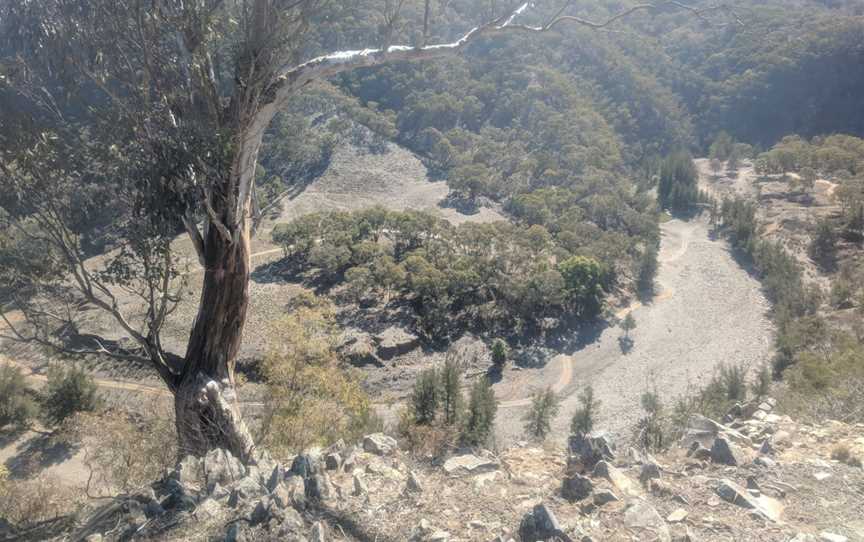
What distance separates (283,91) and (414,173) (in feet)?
116

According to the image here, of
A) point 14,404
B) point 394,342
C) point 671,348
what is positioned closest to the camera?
point 14,404

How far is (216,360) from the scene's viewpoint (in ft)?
22.0

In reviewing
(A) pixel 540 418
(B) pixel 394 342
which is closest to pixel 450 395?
(A) pixel 540 418

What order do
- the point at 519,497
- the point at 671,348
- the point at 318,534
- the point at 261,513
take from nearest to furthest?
the point at 318,534 < the point at 261,513 < the point at 519,497 < the point at 671,348

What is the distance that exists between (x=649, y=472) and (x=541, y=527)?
1.70 m

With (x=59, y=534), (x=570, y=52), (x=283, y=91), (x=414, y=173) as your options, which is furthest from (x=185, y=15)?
(x=570, y=52)

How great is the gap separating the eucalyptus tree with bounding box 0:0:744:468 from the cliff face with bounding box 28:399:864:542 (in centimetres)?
164

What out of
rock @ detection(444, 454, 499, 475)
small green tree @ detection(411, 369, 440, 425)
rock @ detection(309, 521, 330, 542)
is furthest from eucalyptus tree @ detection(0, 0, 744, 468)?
small green tree @ detection(411, 369, 440, 425)

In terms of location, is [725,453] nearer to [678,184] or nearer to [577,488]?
[577,488]

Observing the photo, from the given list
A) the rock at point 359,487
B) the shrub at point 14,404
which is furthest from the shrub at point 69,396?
the rock at point 359,487

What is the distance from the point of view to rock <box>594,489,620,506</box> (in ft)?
16.4

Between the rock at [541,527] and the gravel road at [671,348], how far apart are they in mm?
12216

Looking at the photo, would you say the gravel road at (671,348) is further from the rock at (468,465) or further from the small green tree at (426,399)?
the rock at (468,465)

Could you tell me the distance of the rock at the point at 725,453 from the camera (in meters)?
5.80
